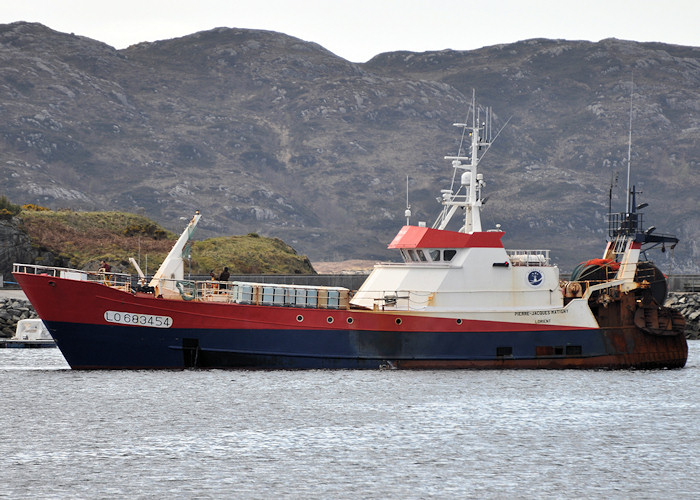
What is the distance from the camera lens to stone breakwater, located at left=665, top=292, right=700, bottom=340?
255 ft

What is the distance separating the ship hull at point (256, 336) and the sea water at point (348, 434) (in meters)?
0.90

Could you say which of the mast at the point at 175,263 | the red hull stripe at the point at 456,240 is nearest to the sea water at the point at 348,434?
the mast at the point at 175,263

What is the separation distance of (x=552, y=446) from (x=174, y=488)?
1227cm

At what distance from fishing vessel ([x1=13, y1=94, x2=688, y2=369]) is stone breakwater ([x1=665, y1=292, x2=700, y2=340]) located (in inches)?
1209

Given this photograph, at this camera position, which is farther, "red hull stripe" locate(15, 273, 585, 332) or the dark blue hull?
the dark blue hull

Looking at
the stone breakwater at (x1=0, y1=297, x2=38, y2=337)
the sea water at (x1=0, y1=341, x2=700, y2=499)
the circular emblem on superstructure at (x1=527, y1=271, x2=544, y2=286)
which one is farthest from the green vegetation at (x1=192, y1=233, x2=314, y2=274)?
the circular emblem on superstructure at (x1=527, y1=271, x2=544, y2=286)

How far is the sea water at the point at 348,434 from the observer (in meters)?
28.8

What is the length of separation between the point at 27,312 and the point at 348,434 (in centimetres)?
4026

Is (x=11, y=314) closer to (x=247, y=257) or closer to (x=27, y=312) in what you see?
(x=27, y=312)

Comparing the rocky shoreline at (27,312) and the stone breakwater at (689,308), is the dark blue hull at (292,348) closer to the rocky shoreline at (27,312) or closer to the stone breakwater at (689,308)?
the rocky shoreline at (27,312)

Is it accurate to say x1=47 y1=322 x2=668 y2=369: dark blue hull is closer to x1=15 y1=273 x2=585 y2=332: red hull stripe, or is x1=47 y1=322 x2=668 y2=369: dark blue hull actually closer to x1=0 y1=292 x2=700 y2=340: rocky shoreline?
x1=15 y1=273 x2=585 y2=332: red hull stripe

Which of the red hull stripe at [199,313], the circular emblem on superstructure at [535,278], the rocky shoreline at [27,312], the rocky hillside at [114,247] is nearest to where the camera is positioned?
the red hull stripe at [199,313]

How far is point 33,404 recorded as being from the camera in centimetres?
4016

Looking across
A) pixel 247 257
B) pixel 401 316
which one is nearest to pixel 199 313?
pixel 401 316
